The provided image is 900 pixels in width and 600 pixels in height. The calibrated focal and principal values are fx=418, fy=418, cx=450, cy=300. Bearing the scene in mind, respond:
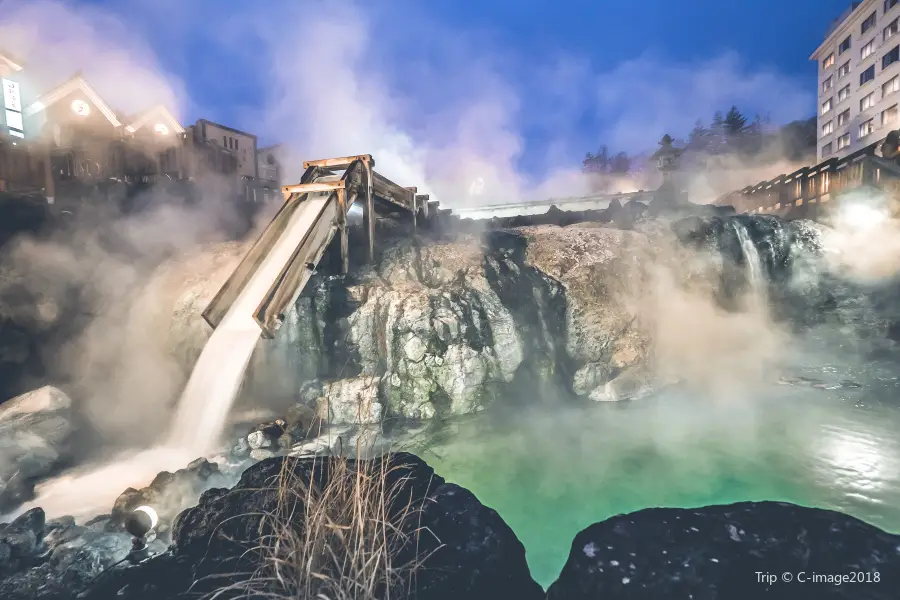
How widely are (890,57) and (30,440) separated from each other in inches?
1593

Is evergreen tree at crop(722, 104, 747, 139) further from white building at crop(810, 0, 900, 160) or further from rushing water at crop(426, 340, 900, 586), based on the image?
rushing water at crop(426, 340, 900, 586)

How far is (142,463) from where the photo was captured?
668 cm

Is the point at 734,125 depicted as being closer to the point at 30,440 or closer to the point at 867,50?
the point at 867,50

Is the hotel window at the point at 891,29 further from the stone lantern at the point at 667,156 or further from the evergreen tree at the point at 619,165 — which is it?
the evergreen tree at the point at 619,165

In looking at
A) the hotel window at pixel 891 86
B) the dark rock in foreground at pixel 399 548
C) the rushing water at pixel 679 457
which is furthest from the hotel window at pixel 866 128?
the dark rock in foreground at pixel 399 548

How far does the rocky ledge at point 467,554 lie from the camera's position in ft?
7.88

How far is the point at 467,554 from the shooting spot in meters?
3.02

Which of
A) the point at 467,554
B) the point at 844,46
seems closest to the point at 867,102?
the point at 844,46

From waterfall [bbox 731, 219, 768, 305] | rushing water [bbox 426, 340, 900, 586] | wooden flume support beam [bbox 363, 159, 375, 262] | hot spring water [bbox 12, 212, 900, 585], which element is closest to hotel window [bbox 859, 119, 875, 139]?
waterfall [bbox 731, 219, 768, 305]

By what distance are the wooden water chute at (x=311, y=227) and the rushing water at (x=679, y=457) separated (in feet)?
12.4

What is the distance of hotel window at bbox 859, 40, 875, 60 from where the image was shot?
26062 millimetres

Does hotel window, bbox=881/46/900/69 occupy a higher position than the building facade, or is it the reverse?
hotel window, bbox=881/46/900/69

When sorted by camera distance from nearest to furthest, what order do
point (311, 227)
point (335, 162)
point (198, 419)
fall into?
point (198, 419) → point (311, 227) → point (335, 162)

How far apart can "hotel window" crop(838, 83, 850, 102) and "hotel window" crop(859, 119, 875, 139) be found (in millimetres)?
3437
